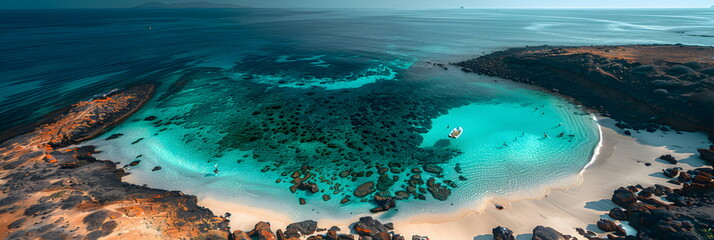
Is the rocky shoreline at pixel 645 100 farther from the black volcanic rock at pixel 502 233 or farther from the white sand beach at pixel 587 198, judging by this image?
the white sand beach at pixel 587 198

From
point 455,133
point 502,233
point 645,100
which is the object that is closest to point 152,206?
point 502,233

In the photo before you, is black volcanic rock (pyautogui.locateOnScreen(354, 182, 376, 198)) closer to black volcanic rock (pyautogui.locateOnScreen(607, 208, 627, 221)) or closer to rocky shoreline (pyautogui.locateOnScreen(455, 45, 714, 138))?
black volcanic rock (pyautogui.locateOnScreen(607, 208, 627, 221))

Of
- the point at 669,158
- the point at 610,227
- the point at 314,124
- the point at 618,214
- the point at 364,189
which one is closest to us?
the point at 610,227

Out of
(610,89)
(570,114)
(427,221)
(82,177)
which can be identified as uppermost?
(610,89)

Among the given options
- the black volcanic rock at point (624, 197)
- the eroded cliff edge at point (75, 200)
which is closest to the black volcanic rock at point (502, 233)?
the black volcanic rock at point (624, 197)

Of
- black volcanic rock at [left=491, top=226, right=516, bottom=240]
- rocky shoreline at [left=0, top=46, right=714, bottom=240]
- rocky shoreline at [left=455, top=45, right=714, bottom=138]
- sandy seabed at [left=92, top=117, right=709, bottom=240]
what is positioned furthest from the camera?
rocky shoreline at [left=455, top=45, right=714, bottom=138]

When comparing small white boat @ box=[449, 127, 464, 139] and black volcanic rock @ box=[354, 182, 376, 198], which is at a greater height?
small white boat @ box=[449, 127, 464, 139]

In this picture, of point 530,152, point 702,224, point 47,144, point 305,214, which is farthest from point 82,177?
point 702,224

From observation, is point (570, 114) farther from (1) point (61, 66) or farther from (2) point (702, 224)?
(1) point (61, 66)

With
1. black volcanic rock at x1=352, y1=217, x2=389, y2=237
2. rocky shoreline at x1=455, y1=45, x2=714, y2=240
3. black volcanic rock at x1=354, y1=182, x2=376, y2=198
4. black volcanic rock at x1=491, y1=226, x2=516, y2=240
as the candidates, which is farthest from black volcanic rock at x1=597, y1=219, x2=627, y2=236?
black volcanic rock at x1=354, y1=182, x2=376, y2=198

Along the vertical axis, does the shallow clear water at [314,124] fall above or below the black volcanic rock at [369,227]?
above

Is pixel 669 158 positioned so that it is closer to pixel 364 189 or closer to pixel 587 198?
pixel 587 198
